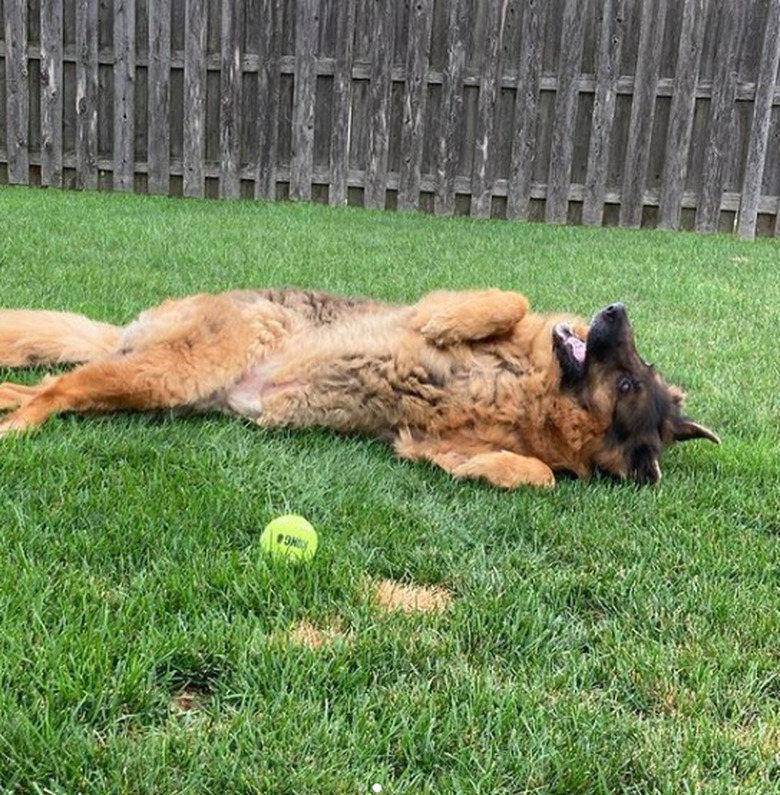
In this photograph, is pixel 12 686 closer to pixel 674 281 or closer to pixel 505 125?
pixel 674 281

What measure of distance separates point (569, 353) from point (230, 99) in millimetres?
8040

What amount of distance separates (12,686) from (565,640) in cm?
128

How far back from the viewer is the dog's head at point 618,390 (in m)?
3.59

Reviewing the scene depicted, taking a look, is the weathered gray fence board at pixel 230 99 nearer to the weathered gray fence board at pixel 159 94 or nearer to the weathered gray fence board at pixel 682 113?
the weathered gray fence board at pixel 159 94

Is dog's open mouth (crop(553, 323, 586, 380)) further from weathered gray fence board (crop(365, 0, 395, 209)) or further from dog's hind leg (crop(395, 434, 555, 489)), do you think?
weathered gray fence board (crop(365, 0, 395, 209))

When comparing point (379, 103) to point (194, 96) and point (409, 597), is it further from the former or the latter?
point (409, 597)

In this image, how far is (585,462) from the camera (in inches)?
142

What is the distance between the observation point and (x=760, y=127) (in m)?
10.2

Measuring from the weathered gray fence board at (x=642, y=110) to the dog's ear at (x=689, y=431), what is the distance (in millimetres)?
7489

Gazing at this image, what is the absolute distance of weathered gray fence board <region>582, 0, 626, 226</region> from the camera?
33.2 feet

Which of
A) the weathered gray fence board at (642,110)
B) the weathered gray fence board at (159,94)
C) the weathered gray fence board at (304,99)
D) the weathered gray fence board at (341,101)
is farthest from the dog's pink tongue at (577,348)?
the weathered gray fence board at (159,94)

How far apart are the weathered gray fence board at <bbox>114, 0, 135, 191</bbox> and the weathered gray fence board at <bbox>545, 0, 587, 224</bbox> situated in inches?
197

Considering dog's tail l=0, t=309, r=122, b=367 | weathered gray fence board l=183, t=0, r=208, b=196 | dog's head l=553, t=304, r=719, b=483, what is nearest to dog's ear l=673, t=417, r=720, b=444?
dog's head l=553, t=304, r=719, b=483

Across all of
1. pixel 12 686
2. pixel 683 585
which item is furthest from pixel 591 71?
pixel 12 686
